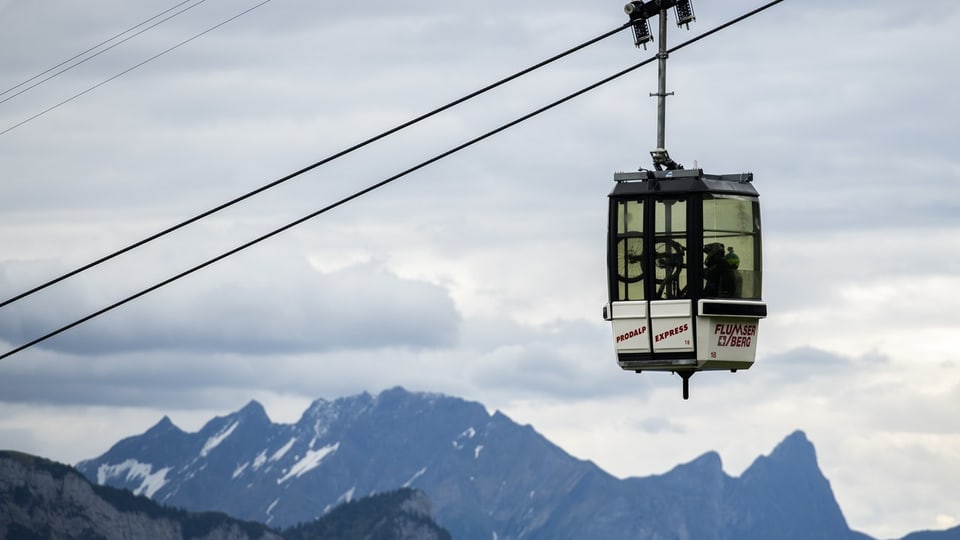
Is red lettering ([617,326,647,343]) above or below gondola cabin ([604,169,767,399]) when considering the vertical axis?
below

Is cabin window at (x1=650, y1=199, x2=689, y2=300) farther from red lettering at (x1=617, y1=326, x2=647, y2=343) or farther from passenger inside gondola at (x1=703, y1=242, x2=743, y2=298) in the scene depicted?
red lettering at (x1=617, y1=326, x2=647, y2=343)

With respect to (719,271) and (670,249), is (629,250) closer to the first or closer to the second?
(670,249)

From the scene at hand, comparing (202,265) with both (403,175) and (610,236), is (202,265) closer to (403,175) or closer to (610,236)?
(403,175)

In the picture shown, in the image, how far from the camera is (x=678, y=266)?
147 feet

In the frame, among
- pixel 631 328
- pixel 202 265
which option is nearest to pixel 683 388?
pixel 631 328

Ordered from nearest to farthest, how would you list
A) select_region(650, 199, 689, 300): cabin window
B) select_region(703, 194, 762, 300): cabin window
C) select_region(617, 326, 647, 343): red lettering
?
select_region(650, 199, 689, 300): cabin window → select_region(703, 194, 762, 300): cabin window → select_region(617, 326, 647, 343): red lettering

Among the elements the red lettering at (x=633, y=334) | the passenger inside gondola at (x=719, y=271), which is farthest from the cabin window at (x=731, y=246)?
the red lettering at (x=633, y=334)

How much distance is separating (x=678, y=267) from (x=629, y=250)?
49.0 inches

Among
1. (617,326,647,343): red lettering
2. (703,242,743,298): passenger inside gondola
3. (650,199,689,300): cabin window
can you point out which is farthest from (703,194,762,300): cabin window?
(617,326,647,343): red lettering

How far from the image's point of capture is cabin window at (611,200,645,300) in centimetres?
4478

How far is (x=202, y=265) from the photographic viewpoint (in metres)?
40.2

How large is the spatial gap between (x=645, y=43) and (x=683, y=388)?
27.6ft

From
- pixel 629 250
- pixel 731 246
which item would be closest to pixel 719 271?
pixel 731 246

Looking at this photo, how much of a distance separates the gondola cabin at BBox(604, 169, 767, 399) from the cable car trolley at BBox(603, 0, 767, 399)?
0.9 inches
